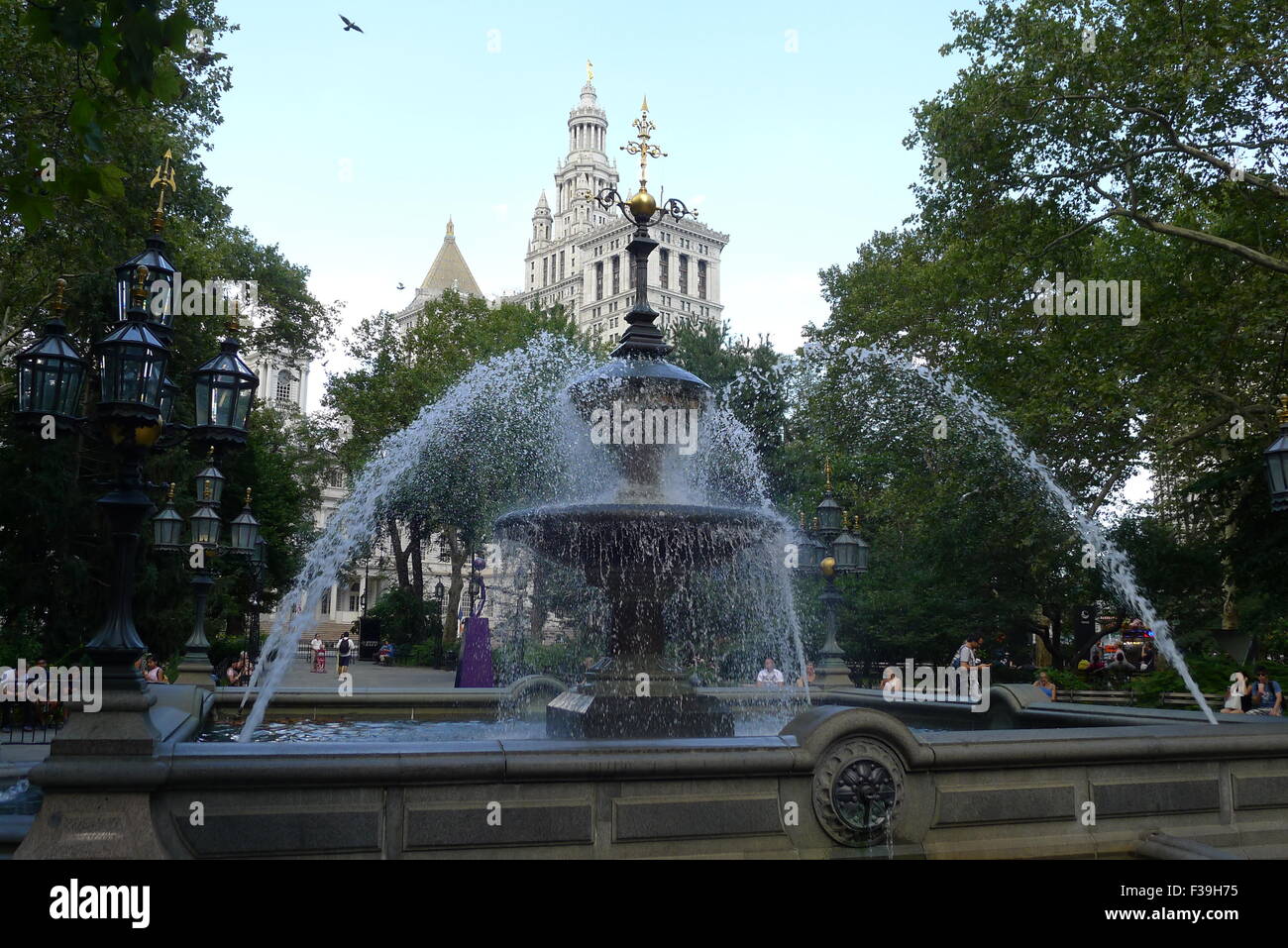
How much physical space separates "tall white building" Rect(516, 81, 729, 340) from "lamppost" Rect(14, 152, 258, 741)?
9606cm

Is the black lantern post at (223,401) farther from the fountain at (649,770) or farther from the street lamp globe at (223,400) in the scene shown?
the fountain at (649,770)

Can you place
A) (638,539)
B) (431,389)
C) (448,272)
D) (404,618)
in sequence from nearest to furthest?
(638,539), (431,389), (404,618), (448,272)

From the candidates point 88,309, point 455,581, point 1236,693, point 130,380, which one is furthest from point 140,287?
point 455,581

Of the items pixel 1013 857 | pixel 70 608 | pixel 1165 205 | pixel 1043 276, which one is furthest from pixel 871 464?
pixel 1013 857

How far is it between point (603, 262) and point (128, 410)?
121701 millimetres

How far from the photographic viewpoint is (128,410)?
7.28 m

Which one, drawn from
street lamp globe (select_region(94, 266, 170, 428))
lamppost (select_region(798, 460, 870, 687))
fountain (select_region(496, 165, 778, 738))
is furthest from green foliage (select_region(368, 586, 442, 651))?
street lamp globe (select_region(94, 266, 170, 428))

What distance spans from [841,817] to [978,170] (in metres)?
17.2

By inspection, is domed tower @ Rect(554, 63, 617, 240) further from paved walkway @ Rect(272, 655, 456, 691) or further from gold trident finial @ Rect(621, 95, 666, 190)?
gold trident finial @ Rect(621, 95, 666, 190)

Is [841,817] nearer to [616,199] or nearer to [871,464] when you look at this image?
[616,199]

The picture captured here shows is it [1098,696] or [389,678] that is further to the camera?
[389,678]

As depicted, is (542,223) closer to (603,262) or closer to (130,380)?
(603,262)

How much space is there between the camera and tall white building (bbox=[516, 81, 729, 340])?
4729 inches
